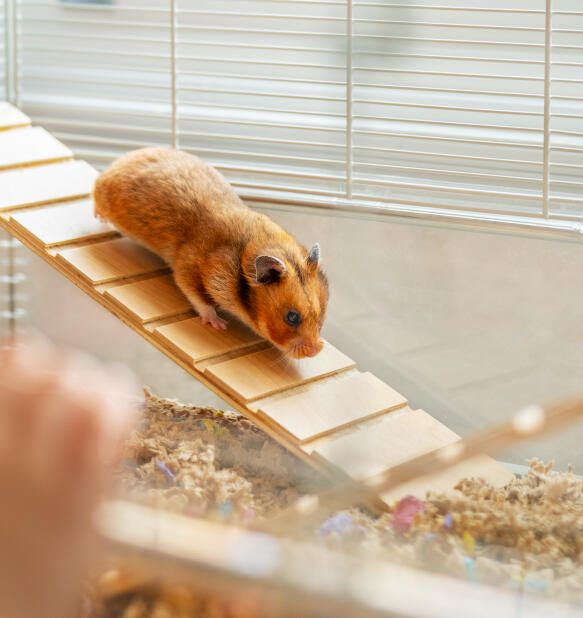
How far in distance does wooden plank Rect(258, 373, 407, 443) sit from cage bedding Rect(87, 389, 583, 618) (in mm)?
169

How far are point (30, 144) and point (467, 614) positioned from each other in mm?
3169

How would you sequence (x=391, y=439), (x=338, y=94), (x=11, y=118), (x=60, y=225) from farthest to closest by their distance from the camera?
(x=11, y=118) → (x=338, y=94) → (x=60, y=225) → (x=391, y=439)

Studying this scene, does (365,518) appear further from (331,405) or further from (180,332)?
(180,332)

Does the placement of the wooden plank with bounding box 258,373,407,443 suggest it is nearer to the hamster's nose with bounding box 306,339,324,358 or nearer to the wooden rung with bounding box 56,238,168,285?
the hamster's nose with bounding box 306,339,324,358

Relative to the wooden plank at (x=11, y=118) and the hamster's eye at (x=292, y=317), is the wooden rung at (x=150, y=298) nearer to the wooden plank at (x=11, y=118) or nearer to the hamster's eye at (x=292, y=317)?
the hamster's eye at (x=292, y=317)

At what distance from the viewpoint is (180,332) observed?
103 inches

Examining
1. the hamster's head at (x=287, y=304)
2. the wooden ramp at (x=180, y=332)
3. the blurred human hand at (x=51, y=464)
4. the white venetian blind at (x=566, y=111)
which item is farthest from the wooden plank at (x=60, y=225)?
the blurred human hand at (x=51, y=464)

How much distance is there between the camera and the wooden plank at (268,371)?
2.46 meters

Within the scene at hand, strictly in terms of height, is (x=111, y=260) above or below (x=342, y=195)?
below

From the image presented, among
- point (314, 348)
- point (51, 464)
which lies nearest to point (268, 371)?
point (314, 348)

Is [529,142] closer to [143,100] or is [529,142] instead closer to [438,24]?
[438,24]

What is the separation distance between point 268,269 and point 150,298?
1.48 feet

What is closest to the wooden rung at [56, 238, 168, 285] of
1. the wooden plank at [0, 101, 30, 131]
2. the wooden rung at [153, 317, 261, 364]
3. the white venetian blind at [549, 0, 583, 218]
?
the wooden rung at [153, 317, 261, 364]

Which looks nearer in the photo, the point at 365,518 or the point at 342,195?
the point at 365,518
